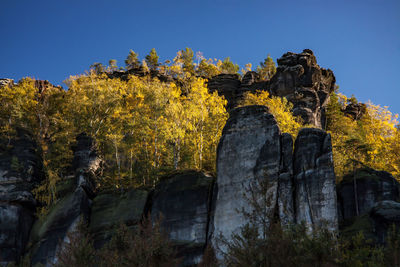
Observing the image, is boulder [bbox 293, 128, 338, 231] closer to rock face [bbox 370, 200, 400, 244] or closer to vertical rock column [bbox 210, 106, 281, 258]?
vertical rock column [bbox 210, 106, 281, 258]

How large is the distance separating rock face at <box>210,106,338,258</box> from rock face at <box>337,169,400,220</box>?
4111mm

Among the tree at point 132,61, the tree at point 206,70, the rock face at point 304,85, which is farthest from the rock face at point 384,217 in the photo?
the tree at point 132,61

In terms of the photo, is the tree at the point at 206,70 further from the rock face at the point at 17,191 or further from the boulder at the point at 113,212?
the boulder at the point at 113,212

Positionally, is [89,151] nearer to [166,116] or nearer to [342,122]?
[166,116]

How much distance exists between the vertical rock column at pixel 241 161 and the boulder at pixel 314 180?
1.69 metres

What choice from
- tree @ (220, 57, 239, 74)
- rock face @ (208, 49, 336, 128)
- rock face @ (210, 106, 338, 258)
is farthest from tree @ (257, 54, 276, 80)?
rock face @ (210, 106, 338, 258)

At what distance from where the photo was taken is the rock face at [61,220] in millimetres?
33219

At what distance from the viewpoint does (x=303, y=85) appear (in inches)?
2279

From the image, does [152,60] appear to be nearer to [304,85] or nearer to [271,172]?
[304,85]

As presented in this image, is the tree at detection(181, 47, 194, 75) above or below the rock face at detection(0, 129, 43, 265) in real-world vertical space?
above

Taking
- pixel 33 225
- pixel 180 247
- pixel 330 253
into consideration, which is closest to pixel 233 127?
pixel 180 247

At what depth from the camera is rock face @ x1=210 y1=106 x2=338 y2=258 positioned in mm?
26594

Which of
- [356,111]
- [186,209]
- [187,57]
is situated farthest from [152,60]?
[186,209]

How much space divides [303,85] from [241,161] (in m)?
31.3
